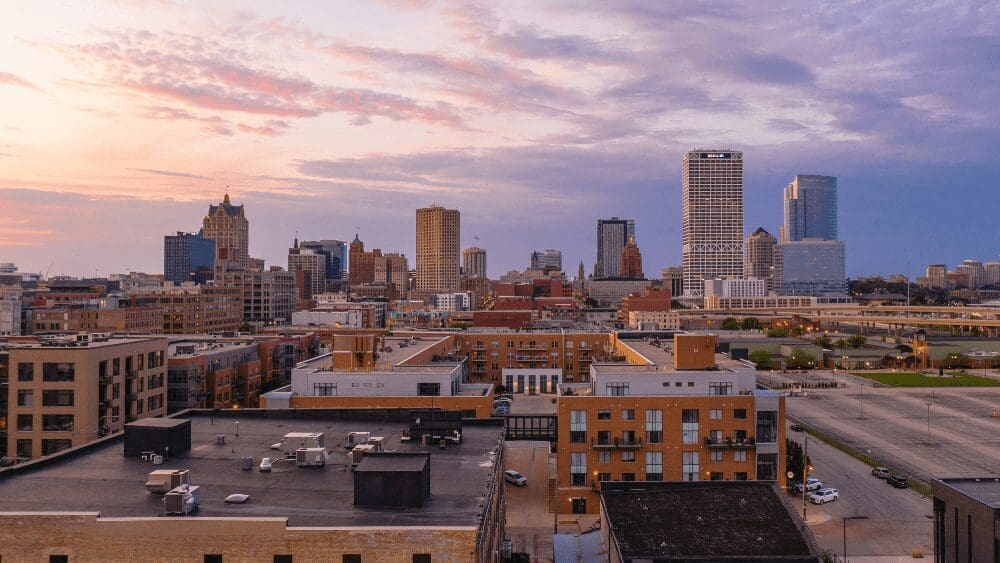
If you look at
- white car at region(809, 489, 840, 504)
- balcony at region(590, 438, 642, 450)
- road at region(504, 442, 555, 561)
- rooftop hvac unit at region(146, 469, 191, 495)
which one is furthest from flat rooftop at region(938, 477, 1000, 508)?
rooftop hvac unit at region(146, 469, 191, 495)

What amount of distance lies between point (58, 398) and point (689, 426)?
44.9m

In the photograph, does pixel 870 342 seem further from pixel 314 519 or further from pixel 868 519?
pixel 314 519

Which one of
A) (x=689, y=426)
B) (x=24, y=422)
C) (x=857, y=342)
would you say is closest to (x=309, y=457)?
(x=689, y=426)

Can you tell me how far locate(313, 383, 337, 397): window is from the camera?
59938mm

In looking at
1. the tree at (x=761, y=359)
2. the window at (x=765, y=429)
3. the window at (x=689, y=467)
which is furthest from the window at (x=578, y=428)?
the tree at (x=761, y=359)

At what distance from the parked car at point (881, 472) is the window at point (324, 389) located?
1784 inches

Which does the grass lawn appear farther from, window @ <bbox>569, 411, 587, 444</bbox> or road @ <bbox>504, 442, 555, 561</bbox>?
window @ <bbox>569, 411, 587, 444</bbox>

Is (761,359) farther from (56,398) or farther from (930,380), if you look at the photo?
(56,398)

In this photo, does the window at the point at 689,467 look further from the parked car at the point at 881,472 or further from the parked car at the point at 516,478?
the parked car at the point at 881,472

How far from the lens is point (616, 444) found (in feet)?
175

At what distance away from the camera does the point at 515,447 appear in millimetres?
72375

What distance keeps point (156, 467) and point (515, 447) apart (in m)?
44.5

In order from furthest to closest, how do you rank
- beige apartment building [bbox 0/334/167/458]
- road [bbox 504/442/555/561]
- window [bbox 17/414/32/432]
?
window [bbox 17/414/32/432], beige apartment building [bbox 0/334/167/458], road [bbox 504/442/555/561]

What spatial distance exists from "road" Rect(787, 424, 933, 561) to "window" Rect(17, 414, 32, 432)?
54.0 meters
